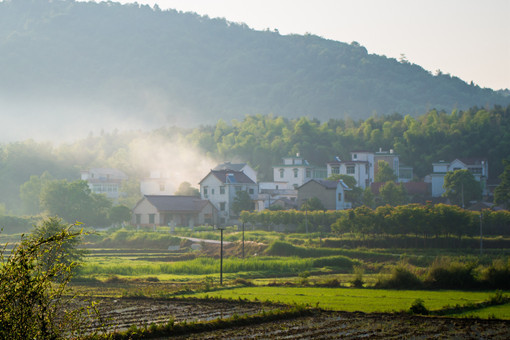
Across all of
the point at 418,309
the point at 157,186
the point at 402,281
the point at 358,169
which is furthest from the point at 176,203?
the point at 418,309

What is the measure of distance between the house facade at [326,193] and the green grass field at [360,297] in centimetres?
3347

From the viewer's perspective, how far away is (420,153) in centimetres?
8950

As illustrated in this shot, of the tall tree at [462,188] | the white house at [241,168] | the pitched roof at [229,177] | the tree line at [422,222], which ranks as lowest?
the tree line at [422,222]

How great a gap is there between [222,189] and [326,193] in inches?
415

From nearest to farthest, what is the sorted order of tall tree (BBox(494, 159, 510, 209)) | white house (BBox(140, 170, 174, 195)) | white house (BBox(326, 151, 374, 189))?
tall tree (BBox(494, 159, 510, 209))
white house (BBox(326, 151, 374, 189))
white house (BBox(140, 170, 174, 195))

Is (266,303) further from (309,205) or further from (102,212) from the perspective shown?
(102,212)

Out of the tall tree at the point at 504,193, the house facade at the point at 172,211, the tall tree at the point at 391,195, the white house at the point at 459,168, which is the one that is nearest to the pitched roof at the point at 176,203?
the house facade at the point at 172,211

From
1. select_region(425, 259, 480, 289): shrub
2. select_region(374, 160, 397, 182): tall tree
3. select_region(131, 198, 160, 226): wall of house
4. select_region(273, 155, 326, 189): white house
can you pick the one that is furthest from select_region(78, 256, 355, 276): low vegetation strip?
select_region(374, 160, 397, 182): tall tree

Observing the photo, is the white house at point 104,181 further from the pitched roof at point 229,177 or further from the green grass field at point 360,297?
the green grass field at point 360,297

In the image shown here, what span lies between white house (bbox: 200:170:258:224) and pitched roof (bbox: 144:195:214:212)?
6.99 feet

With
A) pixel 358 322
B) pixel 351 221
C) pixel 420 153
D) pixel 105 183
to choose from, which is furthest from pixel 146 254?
pixel 420 153

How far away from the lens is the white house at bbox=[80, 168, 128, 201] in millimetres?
90688

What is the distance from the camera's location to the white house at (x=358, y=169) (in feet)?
247

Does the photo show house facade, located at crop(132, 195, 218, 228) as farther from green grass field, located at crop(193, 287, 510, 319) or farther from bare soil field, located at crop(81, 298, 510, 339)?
bare soil field, located at crop(81, 298, 510, 339)
